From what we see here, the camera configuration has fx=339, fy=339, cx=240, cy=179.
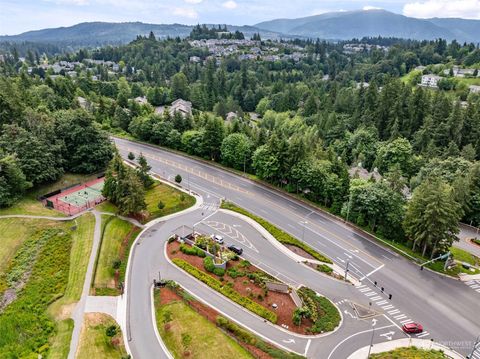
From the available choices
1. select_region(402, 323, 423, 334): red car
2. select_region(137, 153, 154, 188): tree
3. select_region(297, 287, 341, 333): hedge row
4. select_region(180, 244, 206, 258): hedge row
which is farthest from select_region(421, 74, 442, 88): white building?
select_region(180, 244, 206, 258): hedge row

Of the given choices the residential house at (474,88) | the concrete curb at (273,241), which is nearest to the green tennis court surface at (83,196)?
the concrete curb at (273,241)

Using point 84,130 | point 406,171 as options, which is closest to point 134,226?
point 84,130

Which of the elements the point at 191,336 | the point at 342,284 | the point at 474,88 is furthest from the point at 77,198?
the point at 474,88

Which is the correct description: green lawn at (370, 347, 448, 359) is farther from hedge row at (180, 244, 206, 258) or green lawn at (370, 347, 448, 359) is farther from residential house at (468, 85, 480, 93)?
residential house at (468, 85, 480, 93)

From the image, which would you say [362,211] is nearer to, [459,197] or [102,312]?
[459,197]

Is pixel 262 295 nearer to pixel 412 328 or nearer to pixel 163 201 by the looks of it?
pixel 412 328
